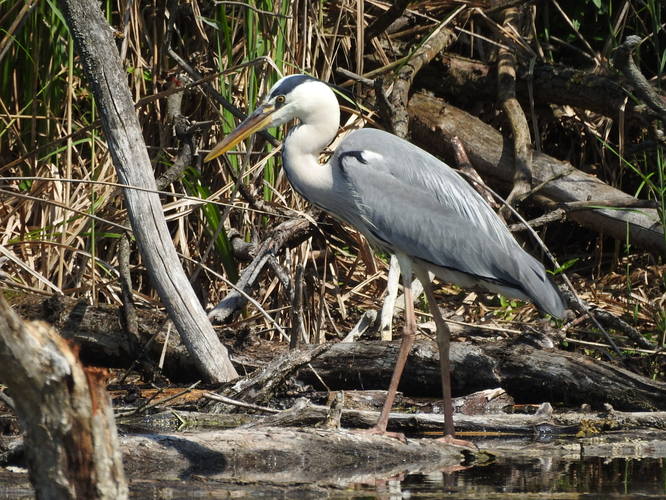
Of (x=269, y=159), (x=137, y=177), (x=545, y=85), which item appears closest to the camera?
(x=137, y=177)

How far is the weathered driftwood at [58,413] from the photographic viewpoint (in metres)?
2.24

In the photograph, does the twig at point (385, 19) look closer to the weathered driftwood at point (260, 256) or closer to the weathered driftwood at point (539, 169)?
the weathered driftwood at point (539, 169)

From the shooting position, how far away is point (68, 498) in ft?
7.82

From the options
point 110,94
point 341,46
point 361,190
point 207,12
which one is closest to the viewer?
point 110,94

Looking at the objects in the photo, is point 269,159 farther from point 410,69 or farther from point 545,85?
point 545,85

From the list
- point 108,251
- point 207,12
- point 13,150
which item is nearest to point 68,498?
point 108,251

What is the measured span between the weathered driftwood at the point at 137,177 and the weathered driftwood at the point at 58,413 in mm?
2503

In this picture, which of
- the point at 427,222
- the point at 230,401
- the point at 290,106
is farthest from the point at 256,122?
the point at 230,401

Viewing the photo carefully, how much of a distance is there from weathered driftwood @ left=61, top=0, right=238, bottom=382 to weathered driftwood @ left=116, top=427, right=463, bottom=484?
3.34ft

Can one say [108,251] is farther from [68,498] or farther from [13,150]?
[68,498]

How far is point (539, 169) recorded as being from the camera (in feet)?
23.6

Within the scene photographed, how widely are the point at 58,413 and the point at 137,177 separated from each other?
8.51 feet

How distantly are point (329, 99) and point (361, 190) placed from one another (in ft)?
1.62

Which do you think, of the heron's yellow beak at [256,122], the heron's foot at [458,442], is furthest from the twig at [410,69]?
the heron's foot at [458,442]
